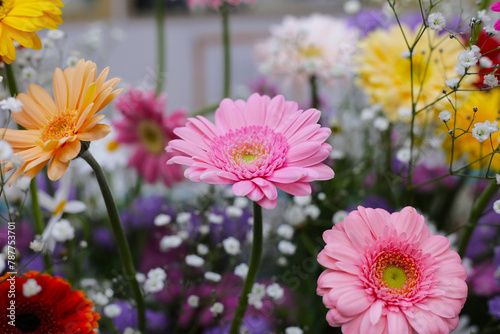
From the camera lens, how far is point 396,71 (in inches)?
18.5

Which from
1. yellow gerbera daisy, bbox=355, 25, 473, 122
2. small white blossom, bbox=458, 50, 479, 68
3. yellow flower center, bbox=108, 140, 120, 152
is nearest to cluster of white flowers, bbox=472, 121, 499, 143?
small white blossom, bbox=458, 50, 479, 68

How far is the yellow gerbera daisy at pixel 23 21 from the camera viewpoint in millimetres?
270

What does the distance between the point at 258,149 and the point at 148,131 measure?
28 cm

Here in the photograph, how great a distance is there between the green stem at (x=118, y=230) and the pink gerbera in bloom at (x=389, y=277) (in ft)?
0.41

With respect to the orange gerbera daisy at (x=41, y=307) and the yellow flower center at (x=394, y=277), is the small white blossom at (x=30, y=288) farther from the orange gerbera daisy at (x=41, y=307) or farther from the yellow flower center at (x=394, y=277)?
the yellow flower center at (x=394, y=277)

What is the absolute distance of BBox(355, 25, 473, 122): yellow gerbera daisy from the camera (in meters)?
0.45

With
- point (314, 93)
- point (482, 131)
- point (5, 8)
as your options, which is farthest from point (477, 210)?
point (5, 8)

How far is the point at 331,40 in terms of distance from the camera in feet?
1.96

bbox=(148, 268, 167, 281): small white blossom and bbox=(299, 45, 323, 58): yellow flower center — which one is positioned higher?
bbox=(299, 45, 323, 58): yellow flower center

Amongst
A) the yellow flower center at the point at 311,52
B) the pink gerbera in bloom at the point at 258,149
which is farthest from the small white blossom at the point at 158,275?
the yellow flower center at the point at 311,52

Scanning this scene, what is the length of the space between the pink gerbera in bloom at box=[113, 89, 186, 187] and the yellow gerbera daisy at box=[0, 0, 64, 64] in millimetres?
191

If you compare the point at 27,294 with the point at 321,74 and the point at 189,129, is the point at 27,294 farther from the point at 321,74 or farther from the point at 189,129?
the point at 321,74

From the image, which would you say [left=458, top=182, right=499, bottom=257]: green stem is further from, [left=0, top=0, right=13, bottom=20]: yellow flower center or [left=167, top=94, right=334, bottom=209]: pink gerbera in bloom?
[left=0, top=0, right=13, bottom=20]: yellow flower center

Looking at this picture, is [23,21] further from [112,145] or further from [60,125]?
[112,145]
